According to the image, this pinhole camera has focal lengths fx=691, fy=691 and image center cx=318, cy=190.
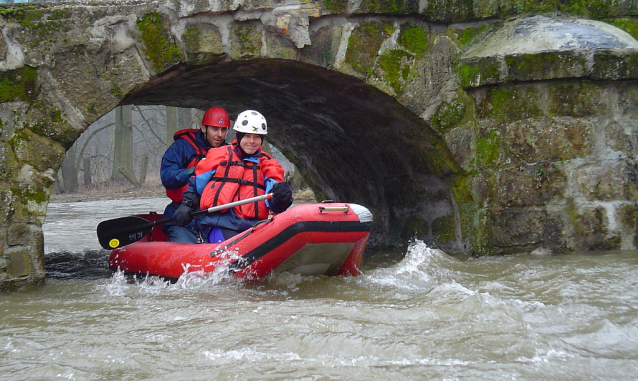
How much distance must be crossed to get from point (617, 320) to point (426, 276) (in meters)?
1.72

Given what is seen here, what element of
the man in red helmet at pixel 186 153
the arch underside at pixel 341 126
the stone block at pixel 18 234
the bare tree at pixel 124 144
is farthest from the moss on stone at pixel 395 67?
the bare tree at pixel 124 144

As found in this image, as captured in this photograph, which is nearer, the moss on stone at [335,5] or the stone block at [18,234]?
the stone block at [18,234]

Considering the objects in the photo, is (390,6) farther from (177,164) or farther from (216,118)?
(177,164)

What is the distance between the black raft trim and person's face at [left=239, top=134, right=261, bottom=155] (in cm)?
105

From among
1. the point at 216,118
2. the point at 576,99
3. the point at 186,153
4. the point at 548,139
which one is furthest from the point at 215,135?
the point at 576,99

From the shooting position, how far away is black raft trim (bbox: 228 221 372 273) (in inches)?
177

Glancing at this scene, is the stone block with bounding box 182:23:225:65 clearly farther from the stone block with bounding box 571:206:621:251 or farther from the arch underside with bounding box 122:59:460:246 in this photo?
the stone block with bounding box 571:206:621:251

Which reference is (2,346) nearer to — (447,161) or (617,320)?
(617,320)

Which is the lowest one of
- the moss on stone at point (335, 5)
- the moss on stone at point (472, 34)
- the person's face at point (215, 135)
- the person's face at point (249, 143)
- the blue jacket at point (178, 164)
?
the blue jacket at point (178, 164)

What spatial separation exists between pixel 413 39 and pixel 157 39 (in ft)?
6.46

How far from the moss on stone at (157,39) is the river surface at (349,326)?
5.28ft

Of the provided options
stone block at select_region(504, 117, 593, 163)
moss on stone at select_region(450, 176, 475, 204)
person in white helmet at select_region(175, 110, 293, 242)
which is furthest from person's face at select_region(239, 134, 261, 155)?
stone block at select_region(504, 117, 593, 163)

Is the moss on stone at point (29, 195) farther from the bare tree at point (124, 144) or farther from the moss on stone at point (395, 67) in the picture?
the bare tree at point (124, 144)

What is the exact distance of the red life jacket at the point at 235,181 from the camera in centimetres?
535
